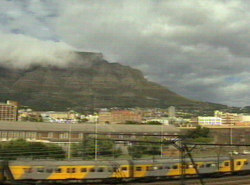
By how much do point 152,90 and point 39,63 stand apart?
50.8 m

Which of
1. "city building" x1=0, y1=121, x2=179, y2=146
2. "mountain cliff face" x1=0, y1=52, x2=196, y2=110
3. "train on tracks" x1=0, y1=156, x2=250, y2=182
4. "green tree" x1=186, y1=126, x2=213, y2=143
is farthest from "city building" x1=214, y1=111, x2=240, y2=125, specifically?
"train on tracks" x1=0, y1=156, x2=250, y2=182

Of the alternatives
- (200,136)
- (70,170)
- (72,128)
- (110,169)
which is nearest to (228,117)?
(200,136)

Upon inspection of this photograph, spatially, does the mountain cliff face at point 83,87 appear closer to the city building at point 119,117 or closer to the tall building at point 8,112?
the tall building at point 8,112

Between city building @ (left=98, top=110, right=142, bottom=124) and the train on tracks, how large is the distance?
5410cm

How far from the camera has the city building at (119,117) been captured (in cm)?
6404

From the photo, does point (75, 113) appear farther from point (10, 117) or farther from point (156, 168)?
point (156, 168)

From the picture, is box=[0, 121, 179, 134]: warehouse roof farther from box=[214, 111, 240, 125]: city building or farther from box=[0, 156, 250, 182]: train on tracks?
box=[214, 111, 240, 125]: city building

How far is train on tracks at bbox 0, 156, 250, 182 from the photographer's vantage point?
8039 mm

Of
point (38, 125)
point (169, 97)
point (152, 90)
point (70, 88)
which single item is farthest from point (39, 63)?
point (38, 125)

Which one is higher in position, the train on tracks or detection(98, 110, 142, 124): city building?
detection(98, 110, 142, 124): city building

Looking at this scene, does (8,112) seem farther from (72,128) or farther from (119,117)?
(72,128)

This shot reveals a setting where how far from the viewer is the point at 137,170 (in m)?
8.27

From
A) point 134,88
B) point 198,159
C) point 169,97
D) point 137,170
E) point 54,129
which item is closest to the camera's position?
point 137,170

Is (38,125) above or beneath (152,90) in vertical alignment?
beneath
